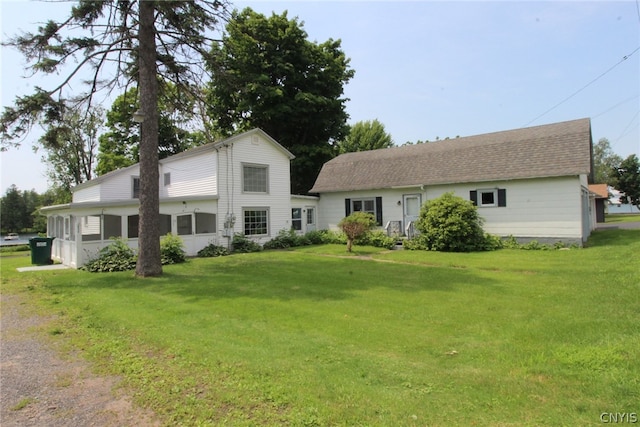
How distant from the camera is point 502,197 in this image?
18.1m

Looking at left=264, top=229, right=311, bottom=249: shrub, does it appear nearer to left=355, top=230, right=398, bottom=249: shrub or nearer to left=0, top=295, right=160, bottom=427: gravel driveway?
left=355, top=230, right=398, bottom=249: shrub

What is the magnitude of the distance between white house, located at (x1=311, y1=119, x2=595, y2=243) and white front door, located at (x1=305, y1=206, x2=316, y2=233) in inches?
21.9

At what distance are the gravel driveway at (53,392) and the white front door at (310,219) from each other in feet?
62.6

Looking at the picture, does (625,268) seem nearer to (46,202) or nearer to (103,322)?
(103,322)

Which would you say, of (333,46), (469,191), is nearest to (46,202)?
(333,46)

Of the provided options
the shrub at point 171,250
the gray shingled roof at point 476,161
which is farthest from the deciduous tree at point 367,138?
the shrub at point 171,250

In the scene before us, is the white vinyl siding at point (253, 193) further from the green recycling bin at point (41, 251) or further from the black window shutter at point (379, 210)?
the green recycling bin at point (41, 251)

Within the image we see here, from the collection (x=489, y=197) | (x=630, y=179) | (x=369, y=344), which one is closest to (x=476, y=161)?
(x=489, y=197)

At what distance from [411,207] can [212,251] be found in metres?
11.2

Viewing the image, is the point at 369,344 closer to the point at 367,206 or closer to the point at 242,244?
the point at 242,244

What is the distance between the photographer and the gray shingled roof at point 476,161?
16.8 metres

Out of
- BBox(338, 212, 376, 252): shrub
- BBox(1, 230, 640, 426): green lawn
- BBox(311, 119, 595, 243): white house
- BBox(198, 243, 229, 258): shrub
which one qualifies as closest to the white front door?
BBox(311, 119, 595, 243): white house

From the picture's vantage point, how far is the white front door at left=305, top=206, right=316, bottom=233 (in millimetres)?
24627

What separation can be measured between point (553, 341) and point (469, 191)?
15.2 metres
